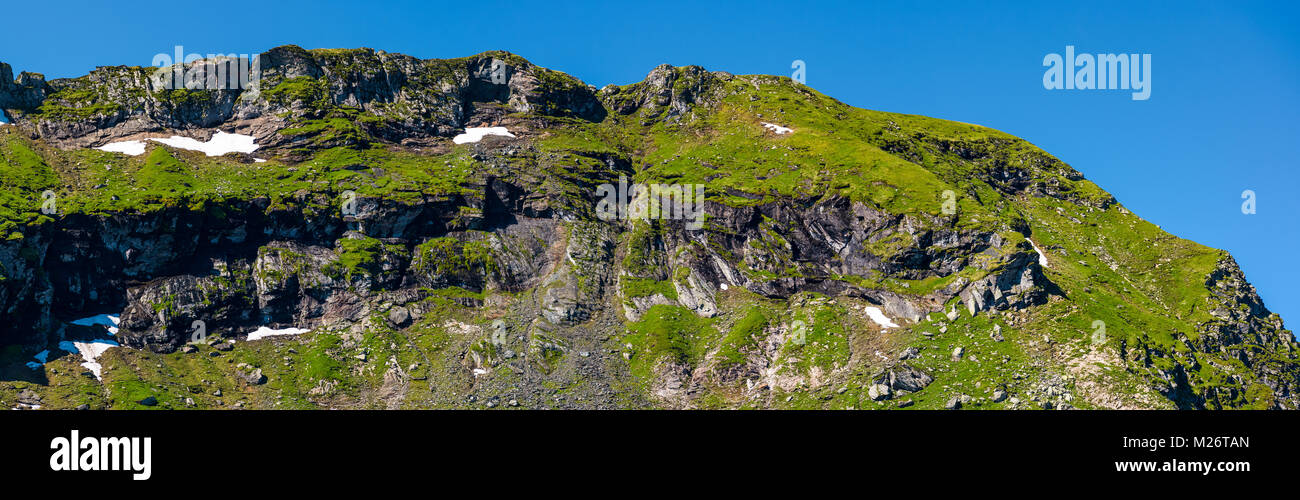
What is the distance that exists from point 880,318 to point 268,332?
131520 millimetres

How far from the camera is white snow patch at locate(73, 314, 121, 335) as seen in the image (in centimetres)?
17500

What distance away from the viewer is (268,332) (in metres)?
185

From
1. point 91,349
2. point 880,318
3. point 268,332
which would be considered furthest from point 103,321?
point 880,318

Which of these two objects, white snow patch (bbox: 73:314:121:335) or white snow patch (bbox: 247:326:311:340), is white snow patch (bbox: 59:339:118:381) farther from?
white snow patch (bbox: 247:326:311:340)

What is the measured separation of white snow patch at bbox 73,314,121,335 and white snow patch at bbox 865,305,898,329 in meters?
156

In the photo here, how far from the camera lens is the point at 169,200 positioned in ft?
647

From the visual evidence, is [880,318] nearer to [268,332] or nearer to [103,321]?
[268,332]

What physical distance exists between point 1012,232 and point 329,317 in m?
153

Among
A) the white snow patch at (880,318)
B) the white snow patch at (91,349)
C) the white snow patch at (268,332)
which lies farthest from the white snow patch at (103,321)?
the white snow patch at (880,318)

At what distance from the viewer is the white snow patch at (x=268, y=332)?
183500 mm

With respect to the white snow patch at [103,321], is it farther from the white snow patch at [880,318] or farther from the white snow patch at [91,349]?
the white snow patch at [880,318]

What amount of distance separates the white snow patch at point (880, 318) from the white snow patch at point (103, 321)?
156m
